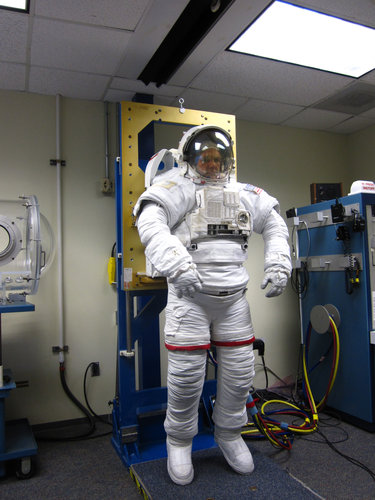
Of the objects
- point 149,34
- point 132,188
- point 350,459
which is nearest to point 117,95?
point 149,34

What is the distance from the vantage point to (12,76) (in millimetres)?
2656

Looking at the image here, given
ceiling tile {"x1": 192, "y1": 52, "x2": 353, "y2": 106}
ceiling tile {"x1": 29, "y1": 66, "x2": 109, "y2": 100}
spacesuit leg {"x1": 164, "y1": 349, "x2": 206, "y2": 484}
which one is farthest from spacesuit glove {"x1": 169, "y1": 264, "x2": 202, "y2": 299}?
ceiling tile {"x1": 29, "y1": 66, "x2": 109, "y2": 100}

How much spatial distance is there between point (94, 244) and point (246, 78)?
1.65 metres

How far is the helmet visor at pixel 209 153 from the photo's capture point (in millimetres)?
1997

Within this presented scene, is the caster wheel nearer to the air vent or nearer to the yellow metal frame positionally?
the yellow metal frame

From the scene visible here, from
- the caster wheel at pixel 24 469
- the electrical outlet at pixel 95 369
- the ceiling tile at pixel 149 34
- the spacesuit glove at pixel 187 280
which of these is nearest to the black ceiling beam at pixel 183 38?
the ceiling tile at pixel 149 34

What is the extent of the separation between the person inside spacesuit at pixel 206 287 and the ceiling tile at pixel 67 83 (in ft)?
3.77

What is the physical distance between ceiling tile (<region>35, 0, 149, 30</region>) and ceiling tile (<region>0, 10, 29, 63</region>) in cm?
14

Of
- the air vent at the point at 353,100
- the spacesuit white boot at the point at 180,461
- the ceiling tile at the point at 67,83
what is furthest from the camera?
the air vent at the point at 353,100

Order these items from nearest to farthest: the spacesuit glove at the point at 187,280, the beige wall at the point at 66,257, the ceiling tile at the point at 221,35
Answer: the spacesuit glove at the point at 187,280 → the ceiling tile at the point at 221,35 → the beige wall at the point at 66,257

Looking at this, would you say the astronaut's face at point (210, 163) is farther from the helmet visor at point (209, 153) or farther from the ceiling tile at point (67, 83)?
the ceiling tile at point (67, 83)

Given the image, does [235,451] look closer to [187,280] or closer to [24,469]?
[187,280]

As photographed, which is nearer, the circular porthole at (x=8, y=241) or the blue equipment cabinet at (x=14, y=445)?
the blue equipment cabinet at (x=14, y=445)

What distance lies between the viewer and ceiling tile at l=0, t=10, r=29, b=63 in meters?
2.08
